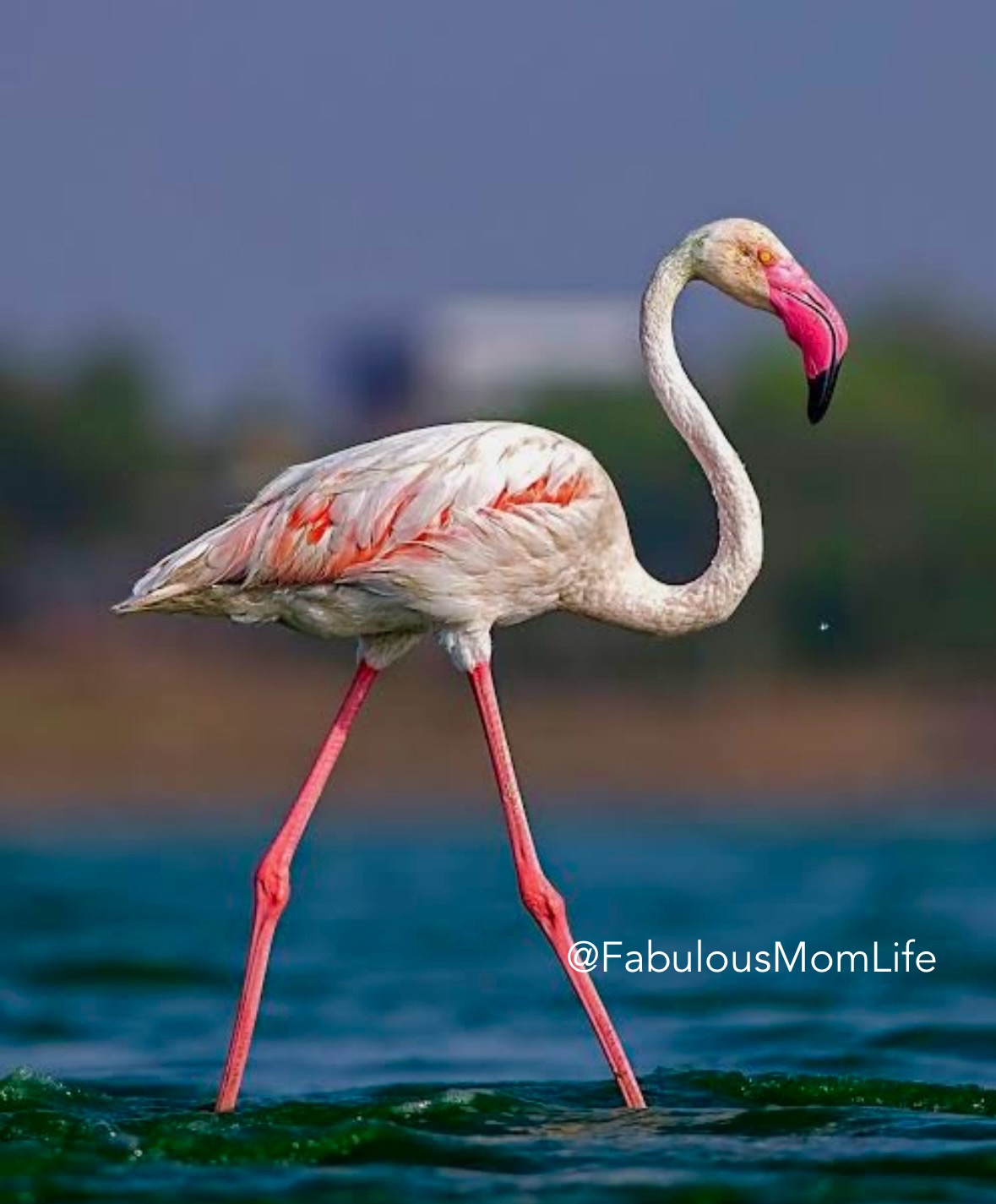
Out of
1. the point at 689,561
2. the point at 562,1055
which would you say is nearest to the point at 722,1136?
the point at 562,1055

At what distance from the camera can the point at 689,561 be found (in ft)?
177

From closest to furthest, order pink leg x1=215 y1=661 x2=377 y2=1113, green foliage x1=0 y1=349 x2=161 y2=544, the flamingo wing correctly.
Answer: the flamingo wing
pink leg x1=215 y1=661 x2=377 y2=1113
green foliage x1=0 y1=349 x2=161 y2=544

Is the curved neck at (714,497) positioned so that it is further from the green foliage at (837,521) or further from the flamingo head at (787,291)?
the green foliage at (837,521)

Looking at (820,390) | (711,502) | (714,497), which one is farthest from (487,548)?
(711,502)

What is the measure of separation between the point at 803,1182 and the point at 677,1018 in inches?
225

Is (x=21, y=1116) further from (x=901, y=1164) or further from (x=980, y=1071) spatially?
(x=980, y=1071)

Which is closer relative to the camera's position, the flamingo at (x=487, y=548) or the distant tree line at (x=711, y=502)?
the flamingo at (x=487, y=548)

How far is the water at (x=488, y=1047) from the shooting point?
898 cm

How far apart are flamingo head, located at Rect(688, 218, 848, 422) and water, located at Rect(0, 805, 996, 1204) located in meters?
2.37

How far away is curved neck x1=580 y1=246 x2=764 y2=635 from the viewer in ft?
31.8

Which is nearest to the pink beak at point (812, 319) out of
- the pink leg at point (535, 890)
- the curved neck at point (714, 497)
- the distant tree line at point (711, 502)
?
the curved neck at point (714, 497)

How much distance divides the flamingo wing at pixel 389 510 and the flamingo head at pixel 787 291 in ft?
2.48

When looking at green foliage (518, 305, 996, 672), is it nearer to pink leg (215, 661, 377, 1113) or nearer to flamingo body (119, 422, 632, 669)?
pink leg (215, 661, 377, 1113)

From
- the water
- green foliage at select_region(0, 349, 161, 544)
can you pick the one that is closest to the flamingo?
the water
